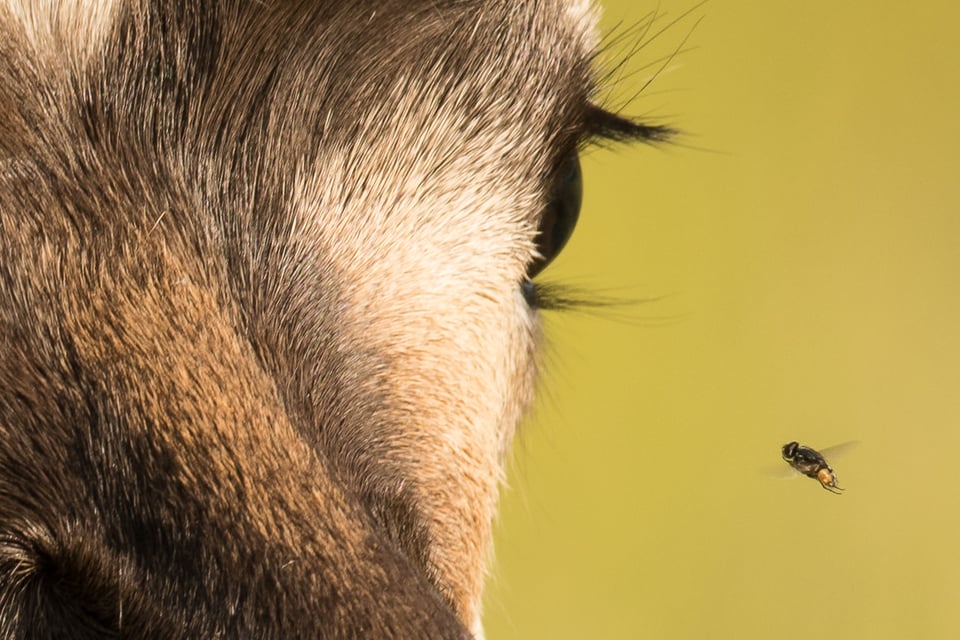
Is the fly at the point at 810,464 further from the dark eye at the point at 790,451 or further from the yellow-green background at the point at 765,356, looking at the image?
the yellow-green background at the point at 765,356

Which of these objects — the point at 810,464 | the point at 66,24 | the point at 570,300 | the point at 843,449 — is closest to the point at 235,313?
the point at 66,24

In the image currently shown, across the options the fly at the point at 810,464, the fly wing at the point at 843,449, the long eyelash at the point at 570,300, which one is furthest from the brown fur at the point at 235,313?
the fly wing at the point at 843,449

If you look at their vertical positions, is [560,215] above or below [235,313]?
above

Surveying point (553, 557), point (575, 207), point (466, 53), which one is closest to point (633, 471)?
point (553, 557)

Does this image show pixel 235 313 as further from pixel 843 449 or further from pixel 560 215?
pixel 843 449

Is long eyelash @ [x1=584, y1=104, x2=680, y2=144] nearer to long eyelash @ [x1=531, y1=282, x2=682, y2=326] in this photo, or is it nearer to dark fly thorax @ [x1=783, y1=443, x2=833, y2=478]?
long eyelash @ [x1=531, y1=282, x2=682, y2=326]

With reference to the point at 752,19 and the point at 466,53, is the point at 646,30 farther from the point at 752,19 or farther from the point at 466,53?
the point at 752,19
